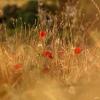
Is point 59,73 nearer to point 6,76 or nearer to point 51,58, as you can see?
point 51,58

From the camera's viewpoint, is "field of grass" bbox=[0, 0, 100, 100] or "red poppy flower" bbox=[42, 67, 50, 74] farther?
"red poppy flower" bbox=[42, 67, 50, 74]

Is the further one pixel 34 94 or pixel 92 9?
pixel 92 9

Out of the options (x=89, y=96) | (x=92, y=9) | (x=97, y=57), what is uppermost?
(x=92, y=9)

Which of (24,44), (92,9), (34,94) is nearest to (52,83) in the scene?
(34,94)

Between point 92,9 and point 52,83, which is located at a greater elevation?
point 92,9

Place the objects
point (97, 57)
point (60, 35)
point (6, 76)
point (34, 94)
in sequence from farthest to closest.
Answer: point (60, 35) < point (97, 57) < point (6, 76) < point (34, 94)

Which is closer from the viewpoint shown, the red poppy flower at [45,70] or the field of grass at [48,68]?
the field of grass at [48,68]

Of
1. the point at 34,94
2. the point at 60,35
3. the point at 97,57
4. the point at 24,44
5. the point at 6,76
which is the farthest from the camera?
the point at 60,35

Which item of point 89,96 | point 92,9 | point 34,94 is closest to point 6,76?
point 34,94
